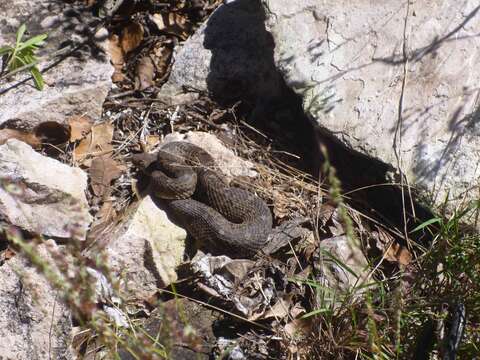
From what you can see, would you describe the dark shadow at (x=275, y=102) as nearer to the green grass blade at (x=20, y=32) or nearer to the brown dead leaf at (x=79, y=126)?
the brown dead leaf at (x=79, y=126)

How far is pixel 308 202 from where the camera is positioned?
528 centimetres

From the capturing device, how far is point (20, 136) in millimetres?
5531

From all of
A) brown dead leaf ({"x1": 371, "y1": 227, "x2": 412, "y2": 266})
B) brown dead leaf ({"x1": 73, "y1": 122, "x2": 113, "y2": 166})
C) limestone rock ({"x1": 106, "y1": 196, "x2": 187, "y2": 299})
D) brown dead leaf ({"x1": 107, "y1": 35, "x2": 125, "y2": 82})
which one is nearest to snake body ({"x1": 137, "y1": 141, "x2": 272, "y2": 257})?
limestone rock ({"x1": 106, "y1": 196, "x2": 187, "y2": 299})

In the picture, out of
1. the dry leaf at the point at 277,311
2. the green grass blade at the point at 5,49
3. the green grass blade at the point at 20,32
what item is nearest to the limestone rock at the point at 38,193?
the green grass blade at the point at 5,49

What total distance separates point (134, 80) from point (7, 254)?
233 centimetres

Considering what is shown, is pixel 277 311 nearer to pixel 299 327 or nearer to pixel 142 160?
pixel 299 327

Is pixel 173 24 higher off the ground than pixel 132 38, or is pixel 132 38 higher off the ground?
pixel 173 24

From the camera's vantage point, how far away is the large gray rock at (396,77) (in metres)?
4.81

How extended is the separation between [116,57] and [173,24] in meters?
0.71

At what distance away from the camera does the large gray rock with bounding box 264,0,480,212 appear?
189 inches

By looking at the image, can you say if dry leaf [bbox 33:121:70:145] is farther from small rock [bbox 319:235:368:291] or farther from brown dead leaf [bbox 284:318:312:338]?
A: brown dead leaf [bbox 284:318:312:338]

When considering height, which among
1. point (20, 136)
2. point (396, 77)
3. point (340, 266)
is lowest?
point (20, 136)

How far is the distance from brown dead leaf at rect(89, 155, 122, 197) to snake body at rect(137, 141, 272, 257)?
1.13 feet

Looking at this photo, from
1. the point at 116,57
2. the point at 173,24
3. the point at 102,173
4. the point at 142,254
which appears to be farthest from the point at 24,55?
the point at 142,254
